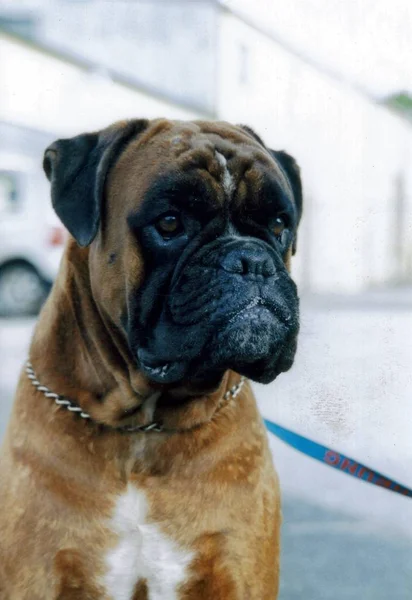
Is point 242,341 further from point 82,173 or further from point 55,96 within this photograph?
point 55,96

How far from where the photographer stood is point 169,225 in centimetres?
168

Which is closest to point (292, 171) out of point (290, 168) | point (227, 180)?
point (290, 168)

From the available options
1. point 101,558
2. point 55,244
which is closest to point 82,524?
point 101,558

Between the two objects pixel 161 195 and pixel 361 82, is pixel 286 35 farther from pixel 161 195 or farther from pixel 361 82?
pixel 161 195

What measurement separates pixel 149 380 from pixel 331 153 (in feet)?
3.55

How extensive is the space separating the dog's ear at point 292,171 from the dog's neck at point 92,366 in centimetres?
49

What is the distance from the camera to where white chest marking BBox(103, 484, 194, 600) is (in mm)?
1686

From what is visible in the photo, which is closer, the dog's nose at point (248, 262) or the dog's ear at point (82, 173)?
the dog's nose at point (248, 262)

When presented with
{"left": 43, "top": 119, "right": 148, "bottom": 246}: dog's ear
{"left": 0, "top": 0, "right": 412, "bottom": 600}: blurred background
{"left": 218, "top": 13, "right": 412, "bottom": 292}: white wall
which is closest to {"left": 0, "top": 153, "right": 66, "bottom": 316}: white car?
{"left": 0, "top": 0, "right": 412, "bottom": 600}: blurred background

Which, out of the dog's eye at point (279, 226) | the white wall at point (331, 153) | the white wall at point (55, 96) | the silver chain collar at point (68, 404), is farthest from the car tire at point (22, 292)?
the dog's eye at point (279, 226)

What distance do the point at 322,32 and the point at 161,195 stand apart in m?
0.99

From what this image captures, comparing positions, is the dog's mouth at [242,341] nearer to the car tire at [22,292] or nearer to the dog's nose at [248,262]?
the dog's nose at [248,262]

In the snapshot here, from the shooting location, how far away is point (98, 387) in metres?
1.78

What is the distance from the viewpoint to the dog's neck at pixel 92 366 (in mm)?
1760
